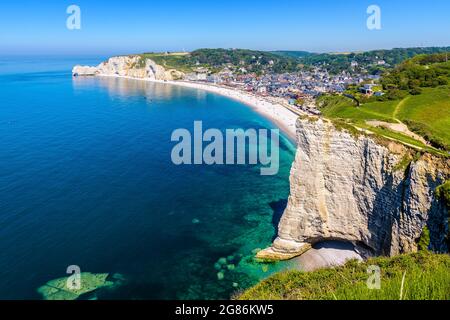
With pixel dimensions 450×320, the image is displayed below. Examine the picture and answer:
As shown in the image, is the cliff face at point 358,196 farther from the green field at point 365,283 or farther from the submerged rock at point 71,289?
the submerged rock at point 71,289

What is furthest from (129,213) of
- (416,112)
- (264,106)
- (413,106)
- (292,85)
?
(292,85)

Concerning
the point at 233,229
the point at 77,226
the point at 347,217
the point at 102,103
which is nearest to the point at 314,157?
the point at 347,217

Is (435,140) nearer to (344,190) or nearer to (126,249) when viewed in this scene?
(344,190)

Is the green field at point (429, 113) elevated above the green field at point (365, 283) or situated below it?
above
